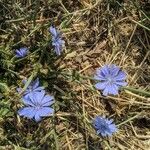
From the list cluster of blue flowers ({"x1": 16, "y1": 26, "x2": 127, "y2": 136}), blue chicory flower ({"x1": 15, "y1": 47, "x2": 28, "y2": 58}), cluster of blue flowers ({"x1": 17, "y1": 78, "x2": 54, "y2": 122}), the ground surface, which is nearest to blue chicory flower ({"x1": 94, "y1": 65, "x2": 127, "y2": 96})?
cluster of blue flowers ({"x1": 16, "y1": 26, "x2": 127, "y2": 136})

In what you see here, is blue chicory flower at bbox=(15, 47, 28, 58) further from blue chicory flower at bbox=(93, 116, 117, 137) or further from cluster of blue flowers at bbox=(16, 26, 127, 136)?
blue chicory flower at bbox=(93, 116, 117, 137)

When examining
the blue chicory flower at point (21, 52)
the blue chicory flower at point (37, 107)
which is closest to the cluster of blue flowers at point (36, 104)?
the blue chicory flower at point (37, 107)

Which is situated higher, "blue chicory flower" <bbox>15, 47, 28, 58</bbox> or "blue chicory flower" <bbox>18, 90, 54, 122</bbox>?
"blue chicory flower" <bbox>15, 47, 28, 58</bbox>

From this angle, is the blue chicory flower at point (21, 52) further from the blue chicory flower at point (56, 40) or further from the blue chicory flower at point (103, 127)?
the blue chicory flower at point (103, 127)

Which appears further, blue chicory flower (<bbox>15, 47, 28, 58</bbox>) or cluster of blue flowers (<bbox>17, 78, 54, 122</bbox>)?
blue chicory flower (<bbox>15, 47, 28, 58</bbox>)

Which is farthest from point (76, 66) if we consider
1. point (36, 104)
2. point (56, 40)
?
point (36, 104)

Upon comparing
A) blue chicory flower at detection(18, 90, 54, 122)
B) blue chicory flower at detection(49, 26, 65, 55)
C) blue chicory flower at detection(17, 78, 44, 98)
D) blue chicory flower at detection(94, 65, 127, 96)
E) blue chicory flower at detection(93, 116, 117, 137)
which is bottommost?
blue chicory flower at detection(93, 116, 117, 137)

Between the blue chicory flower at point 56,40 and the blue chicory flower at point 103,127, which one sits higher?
the blue chicory flower at point 56,40
